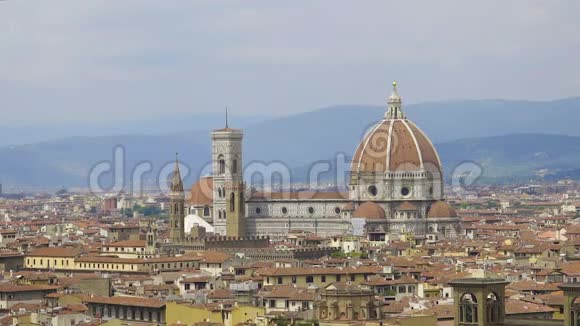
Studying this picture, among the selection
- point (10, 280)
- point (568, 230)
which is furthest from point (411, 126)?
point (10, 280)

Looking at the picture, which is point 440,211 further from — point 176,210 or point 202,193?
point 202,193

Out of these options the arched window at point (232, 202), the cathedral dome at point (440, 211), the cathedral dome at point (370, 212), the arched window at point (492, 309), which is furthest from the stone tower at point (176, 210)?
the arched window at point (492, 309)

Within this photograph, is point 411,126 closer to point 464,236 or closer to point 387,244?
point 464,236

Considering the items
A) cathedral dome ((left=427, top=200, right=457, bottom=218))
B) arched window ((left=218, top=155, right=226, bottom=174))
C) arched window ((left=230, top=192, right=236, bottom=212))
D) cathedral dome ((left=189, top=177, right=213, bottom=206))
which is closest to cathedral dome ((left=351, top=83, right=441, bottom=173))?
cathedral dome ((left=427, top=200, right=457, bottom=218))

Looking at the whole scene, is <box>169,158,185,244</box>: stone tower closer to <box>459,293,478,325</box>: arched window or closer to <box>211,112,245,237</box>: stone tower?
<box>211,112,245,237</box>: stone tower

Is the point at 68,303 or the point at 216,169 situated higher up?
the point at 216,169

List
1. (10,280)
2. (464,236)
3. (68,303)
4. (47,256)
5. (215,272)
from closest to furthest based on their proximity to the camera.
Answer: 1. (68,303)
2. (10,280)
3. (215,272)
4. (47,256)
5. (464,236)

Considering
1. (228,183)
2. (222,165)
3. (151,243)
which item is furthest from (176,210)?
(151,243)

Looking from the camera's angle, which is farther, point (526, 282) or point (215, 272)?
point (215, 272)
